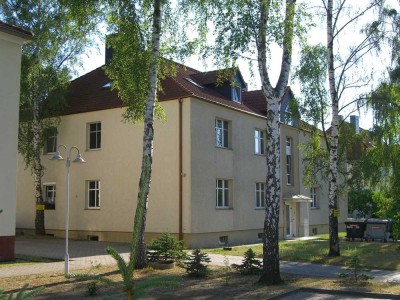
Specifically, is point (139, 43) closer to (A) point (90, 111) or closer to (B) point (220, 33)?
(B) point (220, 33)

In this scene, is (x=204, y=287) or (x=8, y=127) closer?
(x=204, y=287)

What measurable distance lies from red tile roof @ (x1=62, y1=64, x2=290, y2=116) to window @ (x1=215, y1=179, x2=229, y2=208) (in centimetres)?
393

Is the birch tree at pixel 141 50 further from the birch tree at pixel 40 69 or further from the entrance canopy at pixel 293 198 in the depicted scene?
the entrance canopy at pixel 293 198

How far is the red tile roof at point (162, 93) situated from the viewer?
23.0 metres

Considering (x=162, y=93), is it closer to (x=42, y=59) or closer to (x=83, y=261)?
(x=42, y=59)

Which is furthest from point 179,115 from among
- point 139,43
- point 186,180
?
point 139,43

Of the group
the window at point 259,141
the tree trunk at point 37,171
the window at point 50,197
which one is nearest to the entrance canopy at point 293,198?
the window at point 259,141

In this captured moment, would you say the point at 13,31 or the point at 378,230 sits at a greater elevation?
the point at 13,31

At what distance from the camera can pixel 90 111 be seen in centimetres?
2542

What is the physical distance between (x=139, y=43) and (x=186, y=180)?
8844mm

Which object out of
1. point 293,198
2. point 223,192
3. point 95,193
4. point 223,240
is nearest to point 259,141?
point 293,198

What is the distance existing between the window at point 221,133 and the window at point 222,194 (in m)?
1.85

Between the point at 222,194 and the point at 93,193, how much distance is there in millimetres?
6661

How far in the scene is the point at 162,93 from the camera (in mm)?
22875
